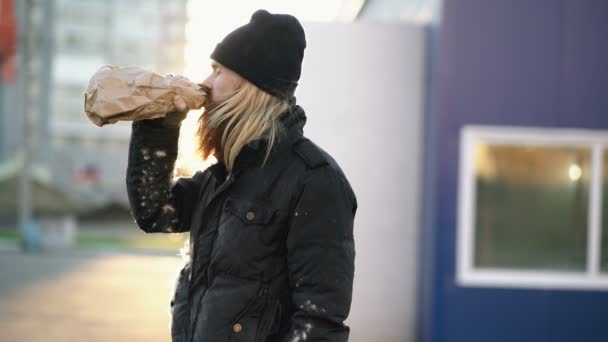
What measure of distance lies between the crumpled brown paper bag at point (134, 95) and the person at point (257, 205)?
0.04 m

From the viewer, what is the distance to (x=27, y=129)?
55.3 feet

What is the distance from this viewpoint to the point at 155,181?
2.02 metres

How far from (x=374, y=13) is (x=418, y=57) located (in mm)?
3200

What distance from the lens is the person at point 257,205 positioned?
1.86 m

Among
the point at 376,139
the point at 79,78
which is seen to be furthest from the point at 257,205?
the point at 79,78

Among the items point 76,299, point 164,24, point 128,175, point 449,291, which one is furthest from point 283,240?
point 164,24

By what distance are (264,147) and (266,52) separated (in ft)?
0.93

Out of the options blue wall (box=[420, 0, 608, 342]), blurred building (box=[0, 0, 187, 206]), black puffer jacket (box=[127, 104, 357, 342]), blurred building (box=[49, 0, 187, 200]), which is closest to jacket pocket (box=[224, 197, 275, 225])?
black puffer jacket (box=[127, 104, 357, 342])

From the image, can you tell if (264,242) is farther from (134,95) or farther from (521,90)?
(521,90)

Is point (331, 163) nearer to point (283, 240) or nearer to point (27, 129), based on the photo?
point (283, 240)

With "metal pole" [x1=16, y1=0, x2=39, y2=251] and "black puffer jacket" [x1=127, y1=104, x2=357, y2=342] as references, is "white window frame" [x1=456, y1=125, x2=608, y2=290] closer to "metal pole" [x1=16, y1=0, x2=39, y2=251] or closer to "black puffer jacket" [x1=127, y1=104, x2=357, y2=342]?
"black puffer jacket" [x1=127, y1=104, x2=357, y2=342]

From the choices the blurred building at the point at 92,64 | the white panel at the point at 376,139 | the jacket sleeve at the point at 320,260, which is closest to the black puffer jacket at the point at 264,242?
the jacket sleeve at the point at 320,260

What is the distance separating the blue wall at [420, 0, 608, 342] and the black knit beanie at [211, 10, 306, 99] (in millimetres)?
4012

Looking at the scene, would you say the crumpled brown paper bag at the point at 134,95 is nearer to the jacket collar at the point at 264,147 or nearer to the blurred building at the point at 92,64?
the jacket collar at the point at 264,147
